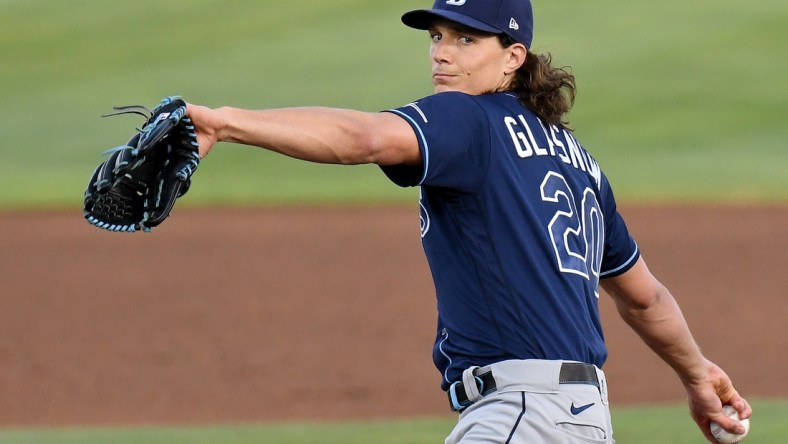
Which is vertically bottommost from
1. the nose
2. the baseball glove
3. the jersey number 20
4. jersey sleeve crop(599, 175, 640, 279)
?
jersey sleeve crop(599, 175, 640, 279)

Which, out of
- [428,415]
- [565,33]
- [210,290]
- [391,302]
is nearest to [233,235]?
[210,290]

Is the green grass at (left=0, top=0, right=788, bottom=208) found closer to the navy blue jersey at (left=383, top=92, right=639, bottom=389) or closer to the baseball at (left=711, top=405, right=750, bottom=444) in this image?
the baseball at (left=711, top=405, right=750, bottom=444)

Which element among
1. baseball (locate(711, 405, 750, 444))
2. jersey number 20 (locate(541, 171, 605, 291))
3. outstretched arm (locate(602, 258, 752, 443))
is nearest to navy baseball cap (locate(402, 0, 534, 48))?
jersey number 20 (locate(541, 171, 605, 291))

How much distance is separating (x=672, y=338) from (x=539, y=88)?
106 centimetres

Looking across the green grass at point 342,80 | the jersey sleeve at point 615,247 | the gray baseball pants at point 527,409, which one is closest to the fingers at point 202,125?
the gray baseball pants at point 527,409

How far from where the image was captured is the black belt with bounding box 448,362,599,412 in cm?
355

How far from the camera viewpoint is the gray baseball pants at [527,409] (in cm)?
348

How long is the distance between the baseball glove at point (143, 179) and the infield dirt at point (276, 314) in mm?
5586

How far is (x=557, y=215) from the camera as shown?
3.60 meters

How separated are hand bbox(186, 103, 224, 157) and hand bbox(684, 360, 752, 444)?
2.14m

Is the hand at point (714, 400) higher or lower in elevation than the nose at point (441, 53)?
lower

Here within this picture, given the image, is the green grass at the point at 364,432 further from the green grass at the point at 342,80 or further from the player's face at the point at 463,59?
the green grass at the point at 342,80

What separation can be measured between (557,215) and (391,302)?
7.74 metres

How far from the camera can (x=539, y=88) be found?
12.7 feet
